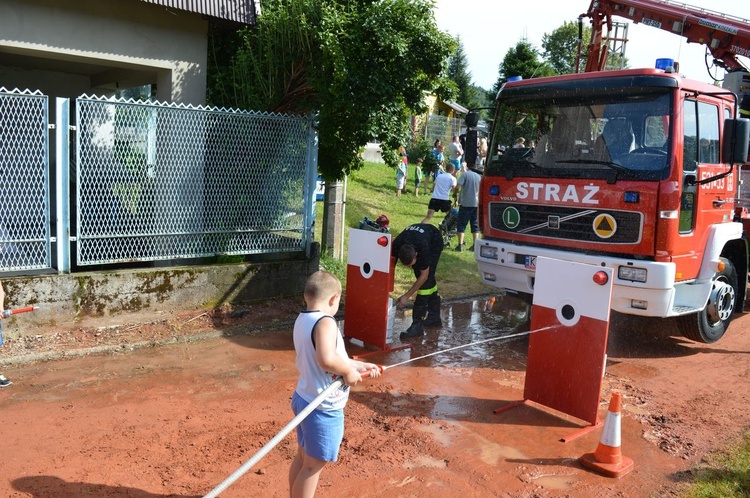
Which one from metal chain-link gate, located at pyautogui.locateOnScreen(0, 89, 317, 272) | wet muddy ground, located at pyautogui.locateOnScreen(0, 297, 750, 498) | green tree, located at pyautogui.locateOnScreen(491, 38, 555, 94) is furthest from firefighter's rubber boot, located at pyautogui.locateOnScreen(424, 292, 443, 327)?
green tree, located at pyautogui.locateOnScreen(491, 38, 555, 94)

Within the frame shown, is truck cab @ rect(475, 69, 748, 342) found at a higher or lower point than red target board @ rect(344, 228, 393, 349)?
higher

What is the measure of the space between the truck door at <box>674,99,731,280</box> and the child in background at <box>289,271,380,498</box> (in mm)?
4550

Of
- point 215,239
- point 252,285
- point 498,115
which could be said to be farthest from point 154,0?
point 498,115

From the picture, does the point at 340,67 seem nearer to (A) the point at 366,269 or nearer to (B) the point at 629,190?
(A) the point at 366,269

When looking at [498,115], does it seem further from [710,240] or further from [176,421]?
[176,421]

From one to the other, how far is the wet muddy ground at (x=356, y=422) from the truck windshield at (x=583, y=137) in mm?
2182

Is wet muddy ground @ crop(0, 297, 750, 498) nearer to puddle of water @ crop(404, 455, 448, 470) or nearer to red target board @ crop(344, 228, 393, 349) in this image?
puddle of water @ crop(404, 455, 448, 470)

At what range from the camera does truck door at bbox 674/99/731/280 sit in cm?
656

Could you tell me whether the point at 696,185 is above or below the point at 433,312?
above

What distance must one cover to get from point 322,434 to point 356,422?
1.83m

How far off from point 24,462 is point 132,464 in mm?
716

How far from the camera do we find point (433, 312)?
27.0 ft

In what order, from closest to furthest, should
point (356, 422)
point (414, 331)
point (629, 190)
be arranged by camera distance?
1. point (356, 422)
2. point (629, 190)
3. point (414, 331)

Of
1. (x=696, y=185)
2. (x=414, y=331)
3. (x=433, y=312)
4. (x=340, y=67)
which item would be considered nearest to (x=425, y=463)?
(x=414, y=331)
